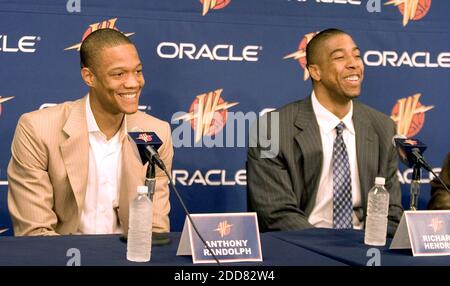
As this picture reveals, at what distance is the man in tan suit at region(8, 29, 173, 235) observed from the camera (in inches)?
116

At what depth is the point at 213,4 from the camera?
398 centimetres

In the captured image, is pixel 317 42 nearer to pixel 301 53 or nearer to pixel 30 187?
pixel 301 53

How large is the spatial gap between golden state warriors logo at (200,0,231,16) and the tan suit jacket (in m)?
1.15

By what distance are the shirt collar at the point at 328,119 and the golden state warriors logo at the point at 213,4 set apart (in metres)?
0.83

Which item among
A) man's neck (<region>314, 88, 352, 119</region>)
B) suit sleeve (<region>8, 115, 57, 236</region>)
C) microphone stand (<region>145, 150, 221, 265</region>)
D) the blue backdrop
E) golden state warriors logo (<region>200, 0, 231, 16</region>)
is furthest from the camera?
golden state warriors logo (<region>200, 0, 231, 16</region>)

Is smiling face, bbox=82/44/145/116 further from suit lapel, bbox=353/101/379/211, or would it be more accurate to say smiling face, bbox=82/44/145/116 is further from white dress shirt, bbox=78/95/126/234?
suit lapel, bbox=353/101/379/211

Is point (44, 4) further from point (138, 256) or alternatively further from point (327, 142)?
point (138, 256)

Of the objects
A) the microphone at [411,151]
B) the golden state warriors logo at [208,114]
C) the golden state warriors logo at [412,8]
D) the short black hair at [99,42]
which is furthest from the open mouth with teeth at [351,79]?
the microphone at [411,151]

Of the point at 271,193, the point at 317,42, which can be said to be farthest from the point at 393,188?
the point at 317,42

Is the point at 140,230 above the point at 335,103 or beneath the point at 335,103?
beneath

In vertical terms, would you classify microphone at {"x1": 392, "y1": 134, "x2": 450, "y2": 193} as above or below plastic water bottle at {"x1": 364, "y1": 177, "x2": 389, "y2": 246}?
above

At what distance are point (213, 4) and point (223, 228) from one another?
2.08 m

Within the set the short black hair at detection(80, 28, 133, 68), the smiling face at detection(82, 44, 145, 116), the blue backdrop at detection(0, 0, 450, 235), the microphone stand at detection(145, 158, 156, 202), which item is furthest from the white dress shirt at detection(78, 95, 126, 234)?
the microphone stand at detection(145, 158, 156, 202)

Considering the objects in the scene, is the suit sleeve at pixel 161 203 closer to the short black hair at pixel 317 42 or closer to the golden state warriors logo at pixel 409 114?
the short black hair at pixel 317 42
